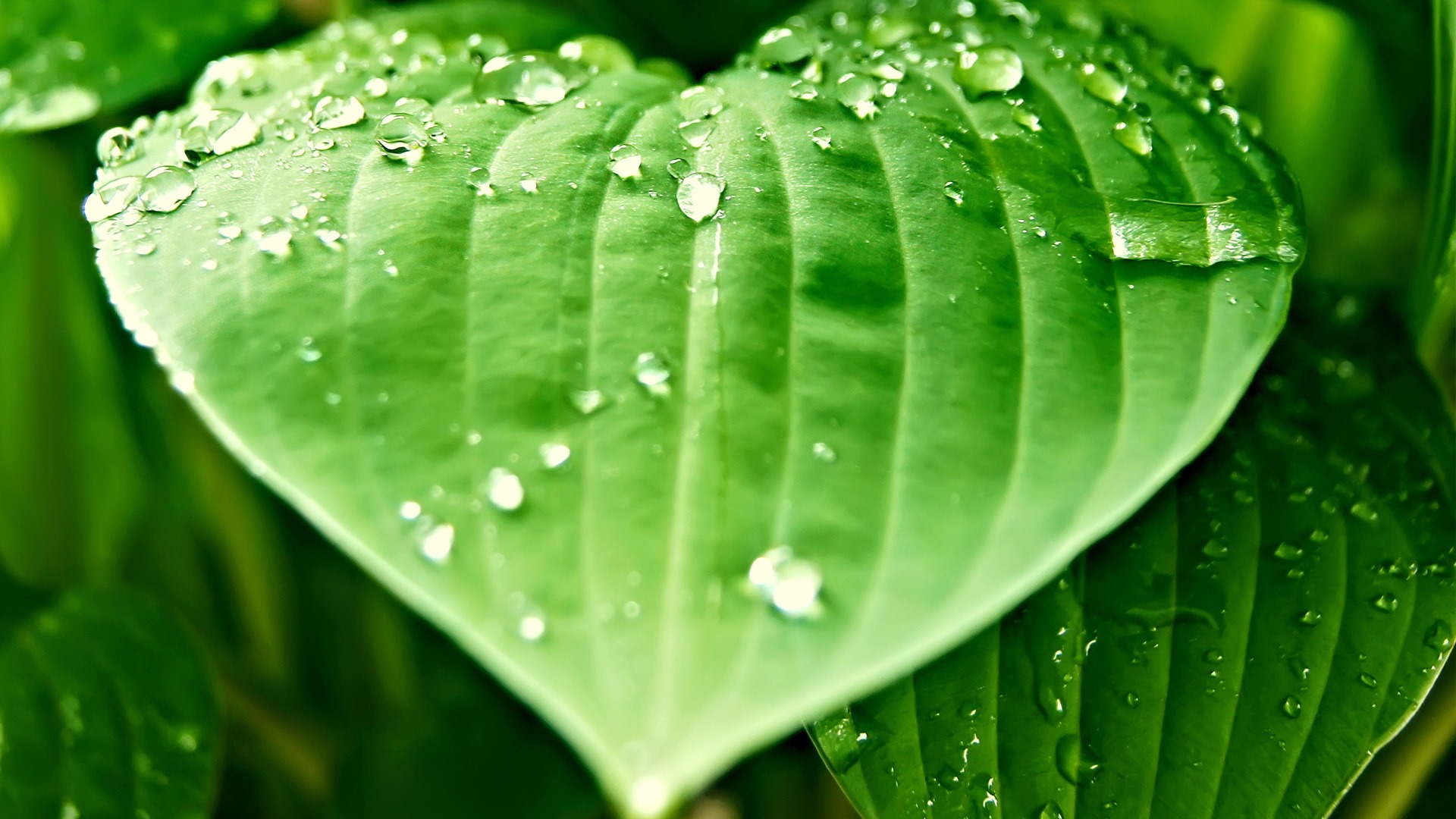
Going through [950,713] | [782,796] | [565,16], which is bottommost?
[782,796]

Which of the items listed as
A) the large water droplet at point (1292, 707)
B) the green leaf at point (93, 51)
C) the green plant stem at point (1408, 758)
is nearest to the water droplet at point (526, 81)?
the green leaf at point (93, 51)

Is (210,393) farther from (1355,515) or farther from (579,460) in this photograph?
(1355,515)

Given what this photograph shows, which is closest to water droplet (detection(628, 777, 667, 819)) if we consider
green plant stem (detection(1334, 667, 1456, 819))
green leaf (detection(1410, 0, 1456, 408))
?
green leaf (detection(1410, 0, 1456, 408))

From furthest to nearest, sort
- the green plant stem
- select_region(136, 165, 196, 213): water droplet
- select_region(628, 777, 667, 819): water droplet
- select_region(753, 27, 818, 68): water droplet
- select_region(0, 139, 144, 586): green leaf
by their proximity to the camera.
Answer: select_region(0, 139, 144, 586): green leaf
the green plant stem
select_region(753, 27, 818, 68): water droplet
select_region(136, 165, 196, 213): water droplet
select_region(628, 777, 667, 819): water droplet

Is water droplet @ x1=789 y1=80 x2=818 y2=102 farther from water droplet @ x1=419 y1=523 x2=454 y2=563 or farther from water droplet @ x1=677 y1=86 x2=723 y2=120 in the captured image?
water droplet @ x1=419 y1=523 x2=454 y2=563

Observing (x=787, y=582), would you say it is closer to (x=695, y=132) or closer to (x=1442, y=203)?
(x=695, y=132)

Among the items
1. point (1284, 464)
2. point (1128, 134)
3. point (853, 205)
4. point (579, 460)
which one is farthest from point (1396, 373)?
point (579, 460)

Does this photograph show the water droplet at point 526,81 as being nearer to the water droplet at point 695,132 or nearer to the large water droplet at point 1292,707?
the water droplet at point 695,132
